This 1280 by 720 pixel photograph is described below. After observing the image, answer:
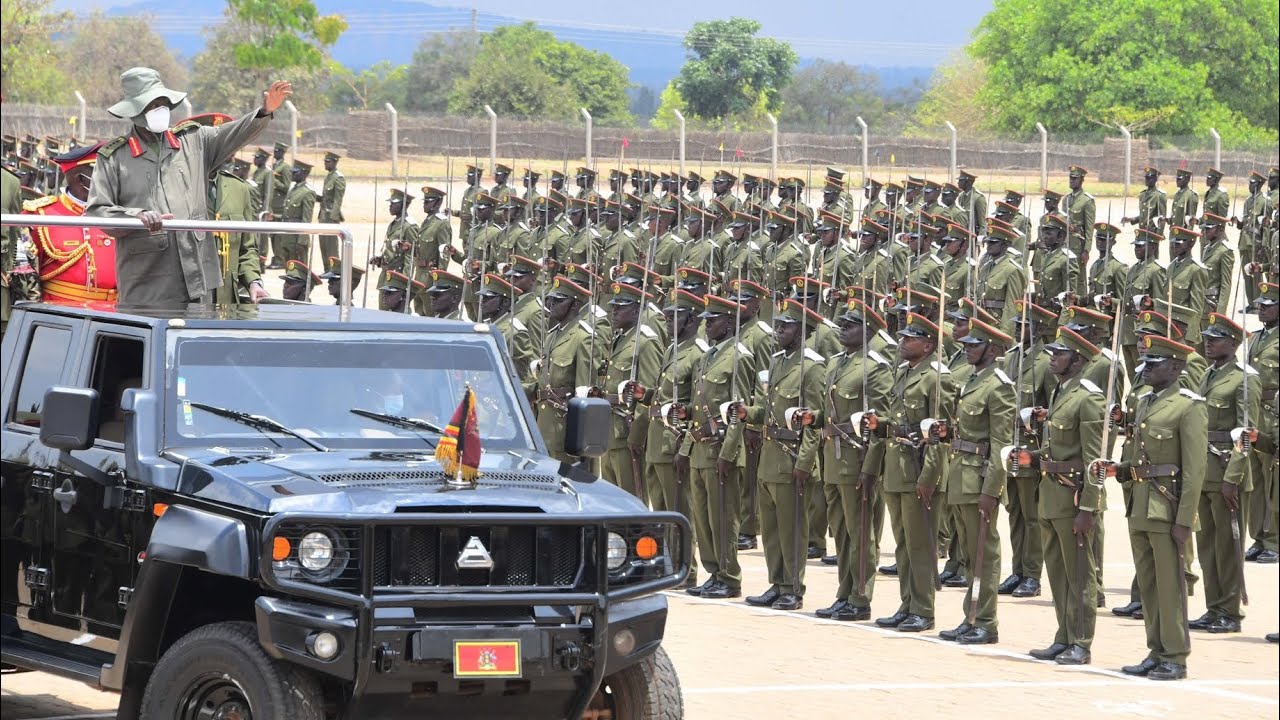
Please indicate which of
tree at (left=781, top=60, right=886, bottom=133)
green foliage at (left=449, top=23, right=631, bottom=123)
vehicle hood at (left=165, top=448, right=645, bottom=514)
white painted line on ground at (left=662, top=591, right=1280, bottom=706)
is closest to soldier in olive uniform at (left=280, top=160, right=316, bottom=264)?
white painted line on ground at (left=662, top=591, right=1280, bottom=706)

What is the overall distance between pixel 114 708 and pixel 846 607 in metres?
5.16

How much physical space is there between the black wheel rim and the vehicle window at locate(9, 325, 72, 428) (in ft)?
5.99

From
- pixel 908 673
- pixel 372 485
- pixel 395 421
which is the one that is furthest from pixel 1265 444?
pixel 372 485

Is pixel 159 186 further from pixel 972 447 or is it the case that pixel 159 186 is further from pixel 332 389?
pixel 972 447

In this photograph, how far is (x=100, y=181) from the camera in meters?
9.97

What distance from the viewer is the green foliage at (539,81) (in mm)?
71500

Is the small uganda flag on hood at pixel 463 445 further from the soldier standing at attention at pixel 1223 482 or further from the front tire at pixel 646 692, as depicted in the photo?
the soldier standing at attention at pixel 1223 482

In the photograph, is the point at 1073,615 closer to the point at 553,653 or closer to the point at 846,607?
the point at 846,607

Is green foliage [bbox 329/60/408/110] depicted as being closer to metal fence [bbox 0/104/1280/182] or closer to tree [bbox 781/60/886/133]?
tree [bbox 781/60/886/133]

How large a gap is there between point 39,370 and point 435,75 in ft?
339

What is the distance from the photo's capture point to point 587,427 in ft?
27.4

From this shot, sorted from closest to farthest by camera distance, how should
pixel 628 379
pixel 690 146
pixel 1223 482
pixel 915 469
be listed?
pixel 915 469 < pixel 1223 482 < pixel 628 379 < pixel 690 146

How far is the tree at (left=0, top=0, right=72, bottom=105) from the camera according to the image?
7262 cm

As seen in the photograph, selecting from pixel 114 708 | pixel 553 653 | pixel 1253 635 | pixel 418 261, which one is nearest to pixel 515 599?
pixel 553 653
